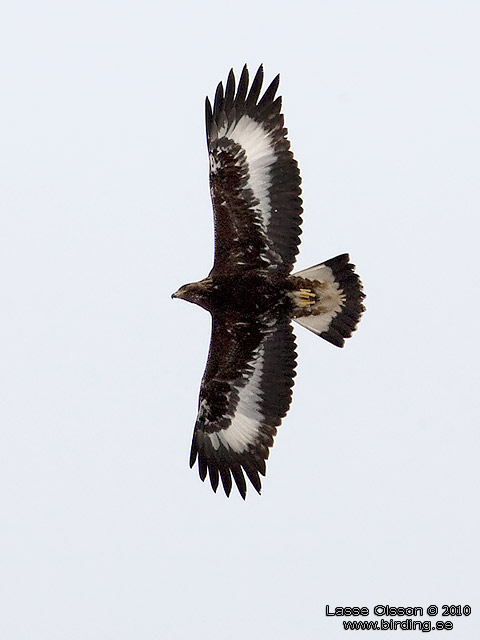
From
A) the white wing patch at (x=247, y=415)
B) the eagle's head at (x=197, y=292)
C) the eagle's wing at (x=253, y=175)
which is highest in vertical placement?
the eagle's wing at (x=253, y=175)

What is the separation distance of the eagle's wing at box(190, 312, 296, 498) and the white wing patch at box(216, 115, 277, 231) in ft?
3.42

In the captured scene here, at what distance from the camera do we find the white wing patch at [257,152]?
11.9 m

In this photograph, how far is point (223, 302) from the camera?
1212 centimetres

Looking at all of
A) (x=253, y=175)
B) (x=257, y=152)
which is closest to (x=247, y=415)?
(x=253, y=175)

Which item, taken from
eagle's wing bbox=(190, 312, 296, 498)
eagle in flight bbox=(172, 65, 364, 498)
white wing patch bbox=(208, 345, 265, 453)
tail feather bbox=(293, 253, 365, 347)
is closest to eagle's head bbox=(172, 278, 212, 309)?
eagle in flight bbox=(172, 65, 364, 498)

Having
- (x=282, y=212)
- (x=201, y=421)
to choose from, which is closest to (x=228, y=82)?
(x=282, y=212)

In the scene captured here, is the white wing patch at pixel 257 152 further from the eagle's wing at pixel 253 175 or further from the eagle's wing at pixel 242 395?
the eagle's wing at pixel 242 395

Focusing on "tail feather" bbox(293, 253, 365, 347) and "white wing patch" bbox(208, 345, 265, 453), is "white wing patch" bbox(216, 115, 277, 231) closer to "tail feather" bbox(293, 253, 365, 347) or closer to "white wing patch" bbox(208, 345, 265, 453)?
"tail feather" bbox(293, 253, 365, 347)

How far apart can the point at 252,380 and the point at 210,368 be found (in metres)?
0.41

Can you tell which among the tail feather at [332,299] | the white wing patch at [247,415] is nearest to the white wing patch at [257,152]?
the tail feather at [332,299]

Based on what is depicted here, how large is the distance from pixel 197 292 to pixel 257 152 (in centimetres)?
138

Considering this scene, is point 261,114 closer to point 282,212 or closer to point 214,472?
point 282,212

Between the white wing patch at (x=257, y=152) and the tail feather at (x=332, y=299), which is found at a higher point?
the white wing patch at (x=257, y=152)

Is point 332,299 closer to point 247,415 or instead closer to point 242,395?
point 242,395
